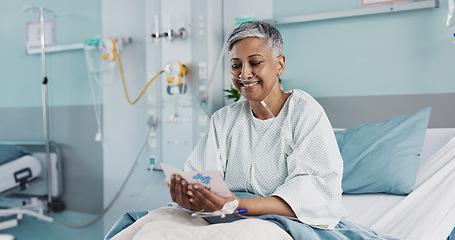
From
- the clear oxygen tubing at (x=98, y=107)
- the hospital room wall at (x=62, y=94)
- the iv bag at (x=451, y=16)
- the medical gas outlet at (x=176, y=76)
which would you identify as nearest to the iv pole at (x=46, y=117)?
the hospital room wall at (x=62, y=94)

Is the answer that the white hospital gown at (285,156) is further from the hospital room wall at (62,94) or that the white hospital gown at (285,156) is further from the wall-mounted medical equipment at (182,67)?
the hospital room wall at (62,94)

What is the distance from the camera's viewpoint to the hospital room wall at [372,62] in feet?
7.32

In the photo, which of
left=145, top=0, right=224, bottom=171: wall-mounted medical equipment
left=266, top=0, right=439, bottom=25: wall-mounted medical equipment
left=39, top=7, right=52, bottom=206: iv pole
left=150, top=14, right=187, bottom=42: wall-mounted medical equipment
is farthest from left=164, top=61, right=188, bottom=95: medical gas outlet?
left=39, top=7, right=52, bottom=206: iv pole

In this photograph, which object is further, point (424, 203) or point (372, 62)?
point (372, 62)

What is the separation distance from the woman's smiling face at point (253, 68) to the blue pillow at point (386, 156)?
2.50 ft

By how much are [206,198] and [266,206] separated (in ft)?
0.62

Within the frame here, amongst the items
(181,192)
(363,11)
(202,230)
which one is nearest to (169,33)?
(363,11)

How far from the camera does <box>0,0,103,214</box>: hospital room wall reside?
2.43 m

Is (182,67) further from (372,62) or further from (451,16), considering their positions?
(451,16)

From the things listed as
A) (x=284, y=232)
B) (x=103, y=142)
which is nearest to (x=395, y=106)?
(x=284, y=232)

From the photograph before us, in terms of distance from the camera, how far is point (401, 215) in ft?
5.12

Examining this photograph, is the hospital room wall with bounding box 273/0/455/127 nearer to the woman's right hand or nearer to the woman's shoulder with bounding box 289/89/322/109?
the woman's shoulder with bounding box 289/89/322/109

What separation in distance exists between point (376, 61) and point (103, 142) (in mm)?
2099

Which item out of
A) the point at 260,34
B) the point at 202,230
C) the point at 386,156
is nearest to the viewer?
the point at 202,230
